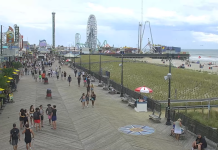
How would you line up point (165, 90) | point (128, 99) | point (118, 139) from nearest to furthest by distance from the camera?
point (118, 139)
point (128, 99)
point (165, 90)

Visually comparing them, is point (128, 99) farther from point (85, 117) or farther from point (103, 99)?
point (85, 117)

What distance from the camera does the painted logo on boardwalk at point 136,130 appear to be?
12.9m

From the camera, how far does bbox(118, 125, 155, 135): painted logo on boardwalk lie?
509 inches

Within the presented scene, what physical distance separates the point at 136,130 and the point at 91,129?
2280 mm

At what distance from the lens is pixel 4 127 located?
539 inches

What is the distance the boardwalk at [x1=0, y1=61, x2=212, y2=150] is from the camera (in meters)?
11.1

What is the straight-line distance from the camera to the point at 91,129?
1338cm

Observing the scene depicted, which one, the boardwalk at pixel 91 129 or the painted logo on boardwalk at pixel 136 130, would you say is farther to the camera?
the painted logo on boardwalk at pixel 136 130

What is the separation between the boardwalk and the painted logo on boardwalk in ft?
0.99

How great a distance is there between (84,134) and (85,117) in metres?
3.25

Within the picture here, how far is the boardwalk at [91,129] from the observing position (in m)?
11.1

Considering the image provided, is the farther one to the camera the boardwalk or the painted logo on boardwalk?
the painted logo on boardwalk

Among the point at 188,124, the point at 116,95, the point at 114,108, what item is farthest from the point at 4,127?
the point at 116,95

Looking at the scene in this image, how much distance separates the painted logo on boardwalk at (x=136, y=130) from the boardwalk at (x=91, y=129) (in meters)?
0.30
